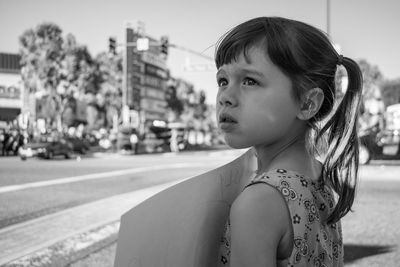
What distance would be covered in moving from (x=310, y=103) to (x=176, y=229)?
1.47 feet

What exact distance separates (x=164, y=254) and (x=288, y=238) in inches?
10.0

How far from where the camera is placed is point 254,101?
3.80ft

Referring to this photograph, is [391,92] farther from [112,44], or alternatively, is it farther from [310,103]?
[310,103]

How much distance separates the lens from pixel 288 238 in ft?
3.53

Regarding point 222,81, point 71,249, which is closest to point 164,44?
point 71,249

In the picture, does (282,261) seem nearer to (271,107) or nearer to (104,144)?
(271,107)

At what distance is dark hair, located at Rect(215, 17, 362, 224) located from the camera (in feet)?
3.89

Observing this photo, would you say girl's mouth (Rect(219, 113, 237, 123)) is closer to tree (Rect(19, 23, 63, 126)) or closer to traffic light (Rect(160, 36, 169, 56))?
traffic light (Rect(160, 36, 169, 56))

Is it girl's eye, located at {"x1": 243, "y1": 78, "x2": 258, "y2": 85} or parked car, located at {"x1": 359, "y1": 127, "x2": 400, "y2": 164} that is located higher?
girl's eye, located at {"x1": 243, "y1": 78, "x2": 258, "y2": 85}

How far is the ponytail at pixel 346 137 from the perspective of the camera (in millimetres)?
1399

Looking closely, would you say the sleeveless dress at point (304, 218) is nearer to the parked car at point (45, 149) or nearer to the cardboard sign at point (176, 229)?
the cardboard sign at point (176, 229)

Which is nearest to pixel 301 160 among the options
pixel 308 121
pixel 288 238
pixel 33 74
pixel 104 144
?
pixel 308 121

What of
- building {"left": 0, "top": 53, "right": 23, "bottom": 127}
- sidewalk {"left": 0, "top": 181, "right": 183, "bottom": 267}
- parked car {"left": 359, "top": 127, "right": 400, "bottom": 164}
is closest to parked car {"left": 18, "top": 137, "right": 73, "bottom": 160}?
parked car {"left": 359, "top": 127, "right": 400, "bottom": 164}

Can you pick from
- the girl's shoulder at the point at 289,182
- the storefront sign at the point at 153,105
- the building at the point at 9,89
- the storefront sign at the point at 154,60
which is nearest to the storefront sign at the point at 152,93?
the storefront sign at the point at 153,105
